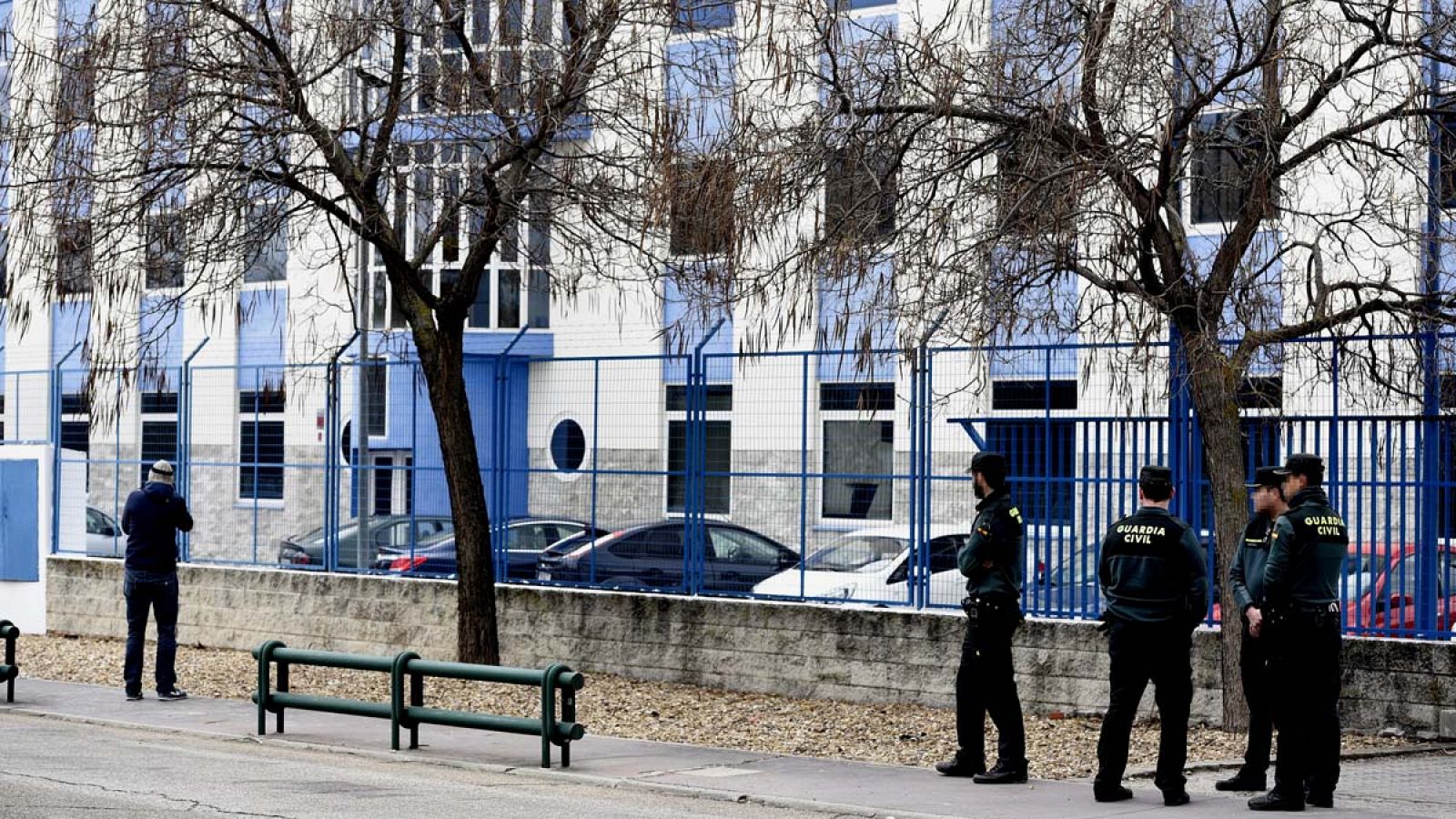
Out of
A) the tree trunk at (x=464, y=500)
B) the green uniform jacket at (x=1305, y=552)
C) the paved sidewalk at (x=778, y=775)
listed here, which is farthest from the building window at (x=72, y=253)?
the green uniform jacket at (x=1305, y=552)

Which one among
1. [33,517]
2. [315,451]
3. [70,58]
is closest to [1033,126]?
[70,58]

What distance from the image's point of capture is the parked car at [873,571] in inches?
607

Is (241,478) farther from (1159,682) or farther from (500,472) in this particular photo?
(1159,682)

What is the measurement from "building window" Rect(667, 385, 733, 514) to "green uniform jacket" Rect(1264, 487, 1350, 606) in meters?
7.52

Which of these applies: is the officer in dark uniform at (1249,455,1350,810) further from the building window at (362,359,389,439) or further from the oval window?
the building window at (362,359,389,439)

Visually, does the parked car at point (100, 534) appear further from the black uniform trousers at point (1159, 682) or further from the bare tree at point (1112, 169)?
the black uniform trousers at point (1159, 682)

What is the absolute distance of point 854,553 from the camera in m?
16.2

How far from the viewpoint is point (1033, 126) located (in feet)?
40.3

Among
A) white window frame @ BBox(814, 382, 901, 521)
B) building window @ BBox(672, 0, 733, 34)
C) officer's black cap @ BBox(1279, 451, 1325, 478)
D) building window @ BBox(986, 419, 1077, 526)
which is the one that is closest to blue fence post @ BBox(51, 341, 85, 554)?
building window @ BBox(672, 0, 733, 34)

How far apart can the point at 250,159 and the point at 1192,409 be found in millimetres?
7691

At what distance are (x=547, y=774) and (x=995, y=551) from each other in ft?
9.84

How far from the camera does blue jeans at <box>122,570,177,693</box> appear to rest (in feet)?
50.6

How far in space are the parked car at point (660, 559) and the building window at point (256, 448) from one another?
14.2ft

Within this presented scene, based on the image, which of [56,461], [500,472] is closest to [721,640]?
[500,472]
